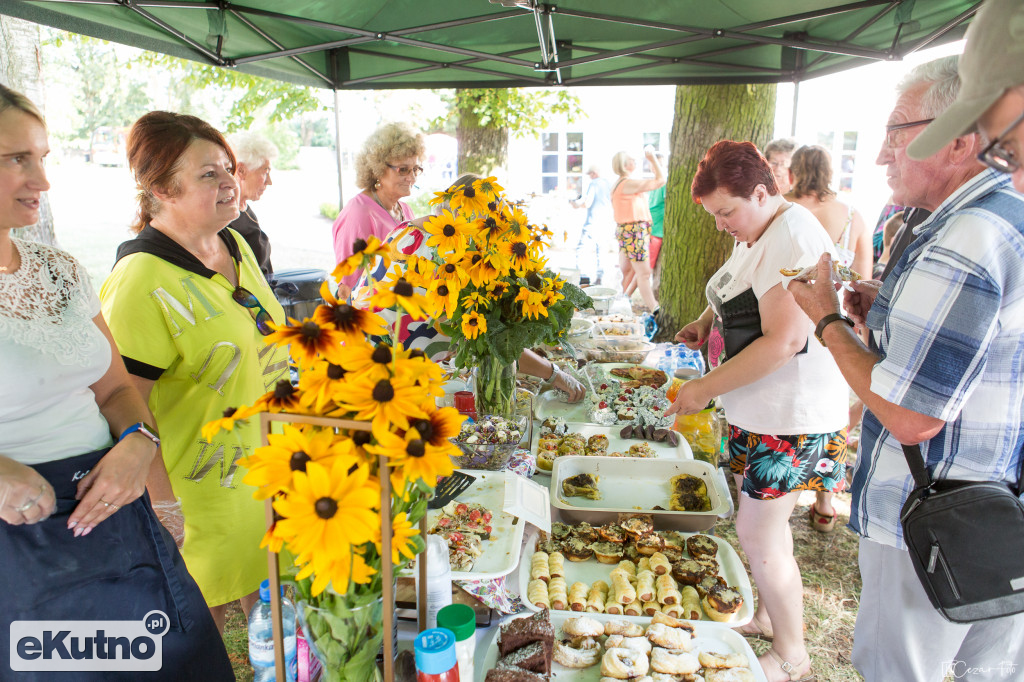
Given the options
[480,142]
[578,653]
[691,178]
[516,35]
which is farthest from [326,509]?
[480,142]

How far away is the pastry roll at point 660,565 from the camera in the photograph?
1.56 metres

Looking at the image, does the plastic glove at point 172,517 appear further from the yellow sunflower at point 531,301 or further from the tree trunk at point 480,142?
the tree trunk at point 480,142

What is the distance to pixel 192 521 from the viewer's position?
5.79 ft

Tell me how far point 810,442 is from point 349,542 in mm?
1765

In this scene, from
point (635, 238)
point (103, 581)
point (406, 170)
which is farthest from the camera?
point (635, 238)

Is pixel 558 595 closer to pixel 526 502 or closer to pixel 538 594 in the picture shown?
pixel 538 594

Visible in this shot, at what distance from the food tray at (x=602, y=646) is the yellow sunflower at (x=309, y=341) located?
0.72m

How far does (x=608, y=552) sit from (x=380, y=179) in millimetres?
2354

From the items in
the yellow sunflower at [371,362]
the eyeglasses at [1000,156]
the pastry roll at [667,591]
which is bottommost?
the pastry roll at [667,591]

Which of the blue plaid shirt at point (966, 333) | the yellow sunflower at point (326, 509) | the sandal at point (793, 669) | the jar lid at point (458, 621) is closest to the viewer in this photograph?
the yellow sunflower at point (326, 509)

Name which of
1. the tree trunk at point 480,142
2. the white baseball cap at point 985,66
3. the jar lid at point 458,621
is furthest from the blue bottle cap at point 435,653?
the tree trunk at point 480,142

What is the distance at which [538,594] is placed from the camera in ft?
4.71

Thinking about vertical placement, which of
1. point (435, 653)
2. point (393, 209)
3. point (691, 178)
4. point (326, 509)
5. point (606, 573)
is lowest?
point (606, 573)

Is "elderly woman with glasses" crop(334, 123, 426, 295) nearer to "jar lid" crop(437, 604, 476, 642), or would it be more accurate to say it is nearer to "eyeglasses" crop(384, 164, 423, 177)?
"eyeglasses" crop(384, 164, 423, 177)
